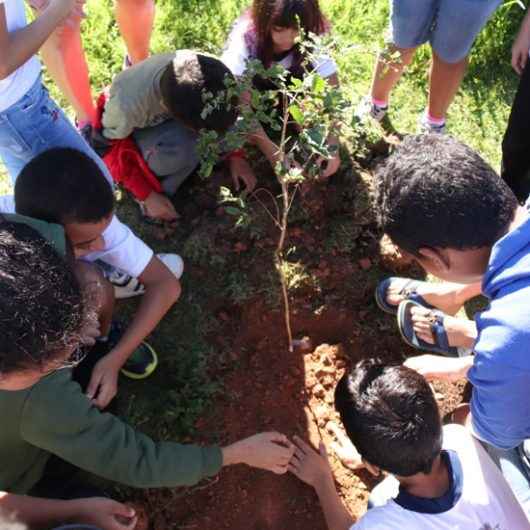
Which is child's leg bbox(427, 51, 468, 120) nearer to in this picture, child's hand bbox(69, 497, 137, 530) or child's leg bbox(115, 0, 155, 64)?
child's leg bbox(115, 0, 155, 64)

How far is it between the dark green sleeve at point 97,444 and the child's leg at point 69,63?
5.36 ft

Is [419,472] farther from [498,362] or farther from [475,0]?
[475,0]

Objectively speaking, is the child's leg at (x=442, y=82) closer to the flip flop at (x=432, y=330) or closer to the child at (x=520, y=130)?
the child at (x=520, y=130)

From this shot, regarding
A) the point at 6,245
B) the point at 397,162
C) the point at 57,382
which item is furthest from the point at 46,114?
the point at 397,162

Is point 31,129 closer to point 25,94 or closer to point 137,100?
point 25,94

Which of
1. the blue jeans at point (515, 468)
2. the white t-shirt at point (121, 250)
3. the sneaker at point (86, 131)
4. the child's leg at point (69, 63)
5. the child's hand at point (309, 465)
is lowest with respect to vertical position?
the child's hand at point (309, 465)

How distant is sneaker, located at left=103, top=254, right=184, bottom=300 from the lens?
97.0 inches

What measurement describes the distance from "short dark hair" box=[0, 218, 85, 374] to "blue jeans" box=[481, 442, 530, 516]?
138 cm

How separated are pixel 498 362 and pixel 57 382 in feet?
3.82

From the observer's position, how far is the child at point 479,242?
152cm

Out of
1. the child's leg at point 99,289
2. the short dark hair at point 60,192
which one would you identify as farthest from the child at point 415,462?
the short dark hair at point 60,192

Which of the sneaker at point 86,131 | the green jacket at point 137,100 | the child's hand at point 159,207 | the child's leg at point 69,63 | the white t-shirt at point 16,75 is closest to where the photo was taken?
the white t-shirt at point 16,75

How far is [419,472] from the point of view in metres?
1.71

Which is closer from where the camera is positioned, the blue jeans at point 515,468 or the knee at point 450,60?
the blue jeans at point 515,468
